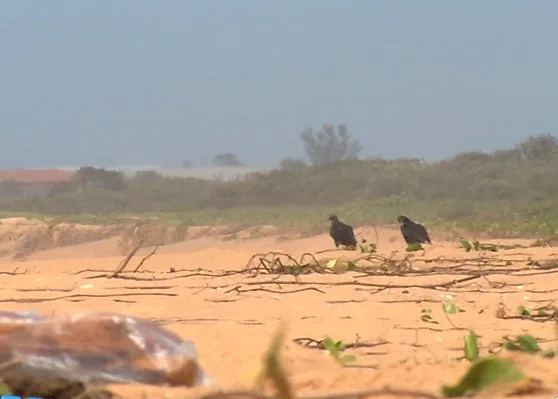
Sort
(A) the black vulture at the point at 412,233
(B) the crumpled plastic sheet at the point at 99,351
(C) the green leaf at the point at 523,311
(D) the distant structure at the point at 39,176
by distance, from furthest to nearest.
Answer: (D) the distant structure at the point at 39,176 < (A) the black vulture at the point at 412,233 < (C) the green leaf at the point at 523,311 < (B) the crumpled plastic sheet at the point at 99,351

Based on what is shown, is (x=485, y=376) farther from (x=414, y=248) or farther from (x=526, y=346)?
(x=414, y=248)

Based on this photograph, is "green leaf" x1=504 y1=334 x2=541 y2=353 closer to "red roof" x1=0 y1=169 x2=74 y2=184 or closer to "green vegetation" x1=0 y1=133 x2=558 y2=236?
"green vegetation" x1=0 y1=133 x2=558 y2=236

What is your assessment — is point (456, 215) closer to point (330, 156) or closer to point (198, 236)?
point (198, 236)

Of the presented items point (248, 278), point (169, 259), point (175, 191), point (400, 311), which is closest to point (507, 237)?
point (169, 259)

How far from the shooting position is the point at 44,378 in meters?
3.35

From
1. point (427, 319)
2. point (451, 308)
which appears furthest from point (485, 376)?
point (451, 308)

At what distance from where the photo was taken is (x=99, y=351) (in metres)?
3.52

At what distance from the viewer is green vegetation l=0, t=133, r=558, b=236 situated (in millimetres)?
30500

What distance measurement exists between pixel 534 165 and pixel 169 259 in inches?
1034

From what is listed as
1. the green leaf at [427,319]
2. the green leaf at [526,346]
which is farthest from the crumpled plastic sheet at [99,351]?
the green leaf at [427,319]

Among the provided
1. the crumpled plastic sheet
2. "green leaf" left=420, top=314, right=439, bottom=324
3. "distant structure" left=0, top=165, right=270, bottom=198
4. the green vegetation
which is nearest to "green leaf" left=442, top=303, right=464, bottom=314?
Result: "green leaf" left=420, top=314, right=439, bottom=324

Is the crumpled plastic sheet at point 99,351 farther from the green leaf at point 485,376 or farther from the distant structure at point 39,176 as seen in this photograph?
the distant structure at point 39,176

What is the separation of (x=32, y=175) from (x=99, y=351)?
60640 mm

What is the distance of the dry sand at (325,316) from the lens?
3.67m
